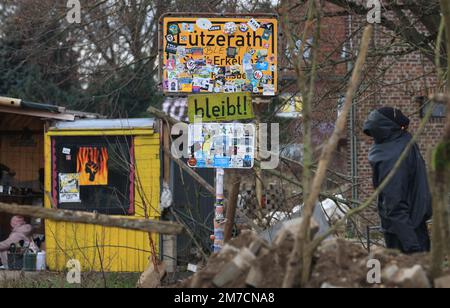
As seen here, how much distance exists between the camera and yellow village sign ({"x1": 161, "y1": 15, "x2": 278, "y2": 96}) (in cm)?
767

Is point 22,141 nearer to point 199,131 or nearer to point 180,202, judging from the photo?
point 180,202

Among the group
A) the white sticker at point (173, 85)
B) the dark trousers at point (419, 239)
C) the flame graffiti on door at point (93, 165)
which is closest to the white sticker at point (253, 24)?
the white sticker at point (173, 85)

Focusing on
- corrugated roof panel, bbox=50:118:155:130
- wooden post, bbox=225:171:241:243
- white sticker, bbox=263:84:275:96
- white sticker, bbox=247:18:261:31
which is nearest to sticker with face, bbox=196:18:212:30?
white sticker, bbox=247:18:261:31

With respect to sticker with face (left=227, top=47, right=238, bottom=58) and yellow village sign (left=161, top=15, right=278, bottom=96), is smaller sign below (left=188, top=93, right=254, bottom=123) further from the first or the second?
sticker with face (left=227, top=47, right=238, bottom=58)

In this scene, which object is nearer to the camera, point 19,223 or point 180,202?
point 180,202

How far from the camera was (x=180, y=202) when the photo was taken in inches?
417

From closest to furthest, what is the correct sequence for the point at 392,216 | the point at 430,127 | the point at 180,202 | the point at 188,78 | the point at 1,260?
the point at 392,216, the point at 188,78, the point at 180,202, the point at 1,260, the point at 430,127

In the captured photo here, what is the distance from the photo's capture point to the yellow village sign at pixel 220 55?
25.2 ft

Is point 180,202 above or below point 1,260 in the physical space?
above

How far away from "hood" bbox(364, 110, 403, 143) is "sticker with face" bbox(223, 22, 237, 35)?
2129 millimetres

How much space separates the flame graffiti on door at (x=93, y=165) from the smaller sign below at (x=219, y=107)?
4.00 meters

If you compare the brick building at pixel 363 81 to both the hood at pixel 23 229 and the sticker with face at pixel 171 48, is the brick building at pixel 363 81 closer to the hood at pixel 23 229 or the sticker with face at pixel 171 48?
the sticker with face at pixel 171 48
